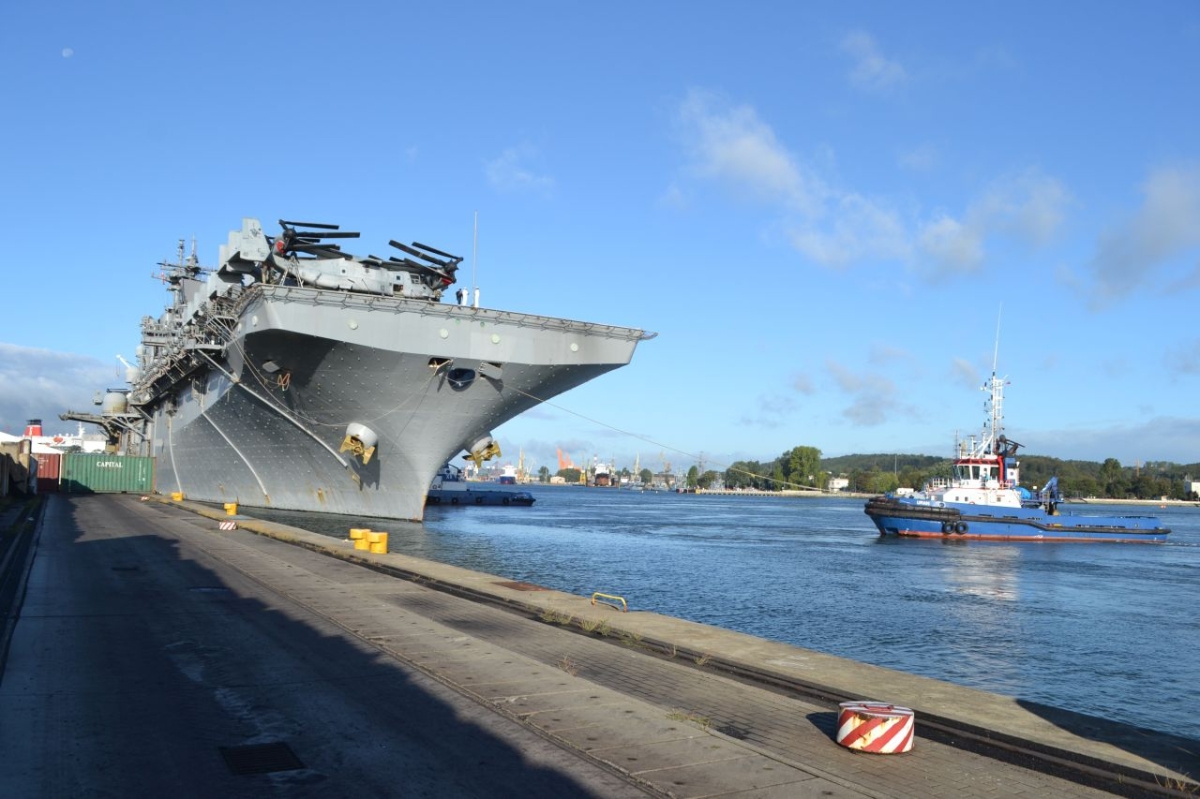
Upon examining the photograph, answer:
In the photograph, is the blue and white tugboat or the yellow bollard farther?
the blue and white tugboat

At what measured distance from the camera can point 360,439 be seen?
33.5 metres

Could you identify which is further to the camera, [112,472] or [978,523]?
[112,472]

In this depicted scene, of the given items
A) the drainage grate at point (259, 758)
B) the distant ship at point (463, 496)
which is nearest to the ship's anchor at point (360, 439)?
the drainage grate at point (259, 758)

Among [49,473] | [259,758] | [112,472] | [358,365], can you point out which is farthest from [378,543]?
[49,473]

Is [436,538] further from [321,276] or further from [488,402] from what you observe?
[321,276]

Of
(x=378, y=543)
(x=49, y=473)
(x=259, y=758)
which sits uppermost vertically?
(x=49, y=473)

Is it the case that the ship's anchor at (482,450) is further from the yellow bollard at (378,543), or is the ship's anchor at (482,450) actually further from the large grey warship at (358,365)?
the yellow bollard at (378,543)

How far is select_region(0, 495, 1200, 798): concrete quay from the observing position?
6.56 meters

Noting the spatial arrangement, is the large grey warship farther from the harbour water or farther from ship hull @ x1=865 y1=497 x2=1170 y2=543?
ship hull @ x1=865 y1=497 x2=1170 y2=543

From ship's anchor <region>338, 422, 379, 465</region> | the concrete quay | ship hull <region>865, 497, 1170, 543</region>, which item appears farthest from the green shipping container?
the concrete quay

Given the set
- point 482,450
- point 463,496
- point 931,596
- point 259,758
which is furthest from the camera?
point 463,496

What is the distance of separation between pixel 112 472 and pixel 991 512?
62533 mm

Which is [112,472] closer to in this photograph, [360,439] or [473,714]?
[360,439]

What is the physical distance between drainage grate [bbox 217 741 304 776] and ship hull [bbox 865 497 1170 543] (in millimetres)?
49242
